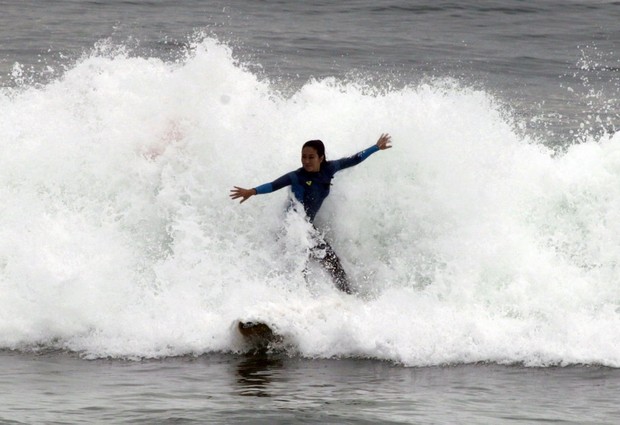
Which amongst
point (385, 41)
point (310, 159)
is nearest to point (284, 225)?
point (310, 159)

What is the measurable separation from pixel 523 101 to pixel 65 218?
327 inches

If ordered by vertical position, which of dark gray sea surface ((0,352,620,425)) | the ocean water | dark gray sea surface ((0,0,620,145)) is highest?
dark gray sea surface ((0,0,620,145))

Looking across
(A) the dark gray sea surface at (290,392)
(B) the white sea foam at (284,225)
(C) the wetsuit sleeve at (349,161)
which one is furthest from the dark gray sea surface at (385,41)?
(A) the dark gray sea surface at (290,392)

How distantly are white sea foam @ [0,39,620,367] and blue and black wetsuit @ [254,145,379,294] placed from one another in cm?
18

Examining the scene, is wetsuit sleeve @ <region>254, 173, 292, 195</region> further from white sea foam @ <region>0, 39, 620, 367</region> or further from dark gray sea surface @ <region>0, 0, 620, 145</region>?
dark gray sea surface @ <region>0, 0, 620, 145</region>

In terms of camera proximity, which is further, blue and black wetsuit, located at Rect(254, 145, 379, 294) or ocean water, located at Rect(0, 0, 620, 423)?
blue and black wetsuit, located at Rect(254, 145, 379, 294)

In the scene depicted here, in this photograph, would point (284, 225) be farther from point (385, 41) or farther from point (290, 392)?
point (385, 41)

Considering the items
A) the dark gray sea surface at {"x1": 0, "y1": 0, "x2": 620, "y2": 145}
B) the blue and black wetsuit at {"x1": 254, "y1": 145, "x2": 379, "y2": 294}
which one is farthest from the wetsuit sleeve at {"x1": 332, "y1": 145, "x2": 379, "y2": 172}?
the dark gray sea surface at {"x1": 0, "y1": 0, "x2": 620, "y2": 145}

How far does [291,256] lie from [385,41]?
35.2 feet

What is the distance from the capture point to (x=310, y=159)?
391 inches

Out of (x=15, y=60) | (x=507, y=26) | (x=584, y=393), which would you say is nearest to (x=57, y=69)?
(x=15, y=60)

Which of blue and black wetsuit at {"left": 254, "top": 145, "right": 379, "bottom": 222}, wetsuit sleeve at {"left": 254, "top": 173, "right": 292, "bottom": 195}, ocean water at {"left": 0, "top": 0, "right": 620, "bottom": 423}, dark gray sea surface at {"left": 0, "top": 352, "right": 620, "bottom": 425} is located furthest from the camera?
blue and black wetsuit at {"left": 254, "top": 145, "right": 379, "bottom": 222}

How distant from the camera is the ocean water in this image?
7793mm

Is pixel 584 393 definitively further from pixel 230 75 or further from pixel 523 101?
pixel 523 101
